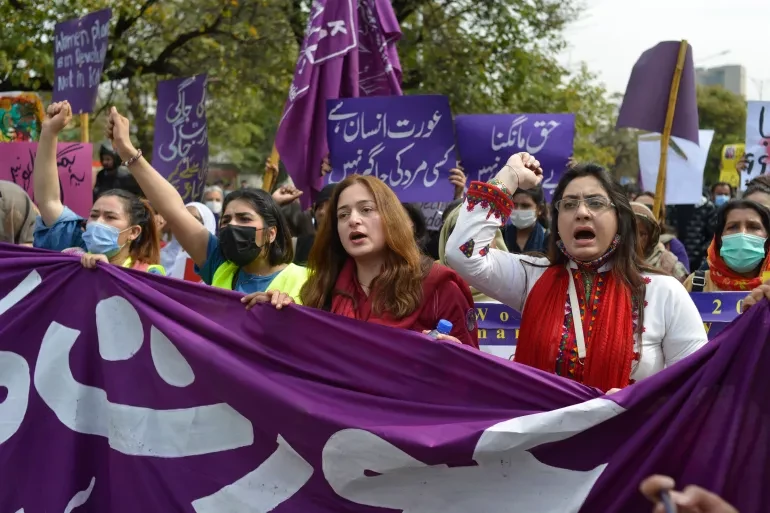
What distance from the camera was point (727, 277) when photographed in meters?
4.45

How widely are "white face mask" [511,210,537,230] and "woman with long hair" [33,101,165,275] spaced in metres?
2.34

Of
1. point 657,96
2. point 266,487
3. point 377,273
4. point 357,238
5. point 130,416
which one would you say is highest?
point 657,96

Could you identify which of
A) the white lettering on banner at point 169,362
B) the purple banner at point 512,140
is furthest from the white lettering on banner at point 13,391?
the purple banner at point 512,140

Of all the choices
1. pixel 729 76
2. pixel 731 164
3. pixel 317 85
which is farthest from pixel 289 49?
pixel 729 76

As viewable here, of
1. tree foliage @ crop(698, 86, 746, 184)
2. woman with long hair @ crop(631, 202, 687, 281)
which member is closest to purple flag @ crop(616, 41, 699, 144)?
woman with long hair @ crop(631, 202, 687, 281)

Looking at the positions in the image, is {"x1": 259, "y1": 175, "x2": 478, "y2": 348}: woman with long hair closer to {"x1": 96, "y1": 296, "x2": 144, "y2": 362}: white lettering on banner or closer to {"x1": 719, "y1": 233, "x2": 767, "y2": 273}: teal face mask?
{"x1": 96, "y1": 296, "x2": 144, "y2": 362}: white lettering on banner

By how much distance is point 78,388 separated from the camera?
3404 mm

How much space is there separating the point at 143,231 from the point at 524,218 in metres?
2.42

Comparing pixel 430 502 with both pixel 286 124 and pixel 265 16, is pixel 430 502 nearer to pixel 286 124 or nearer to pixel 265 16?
pixel 286 124

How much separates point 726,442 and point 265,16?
11853 millimetres

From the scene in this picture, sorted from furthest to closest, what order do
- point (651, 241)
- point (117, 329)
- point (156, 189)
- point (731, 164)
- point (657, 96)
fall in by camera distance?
point (731, 164)
point (657, 96)
point (651, 241)
point (156, 189)
point (117, 329)

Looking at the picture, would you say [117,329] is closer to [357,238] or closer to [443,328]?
[357,238]

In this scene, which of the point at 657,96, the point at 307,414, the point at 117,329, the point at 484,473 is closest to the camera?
the point at 484,473

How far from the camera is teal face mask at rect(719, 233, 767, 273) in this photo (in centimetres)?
430
